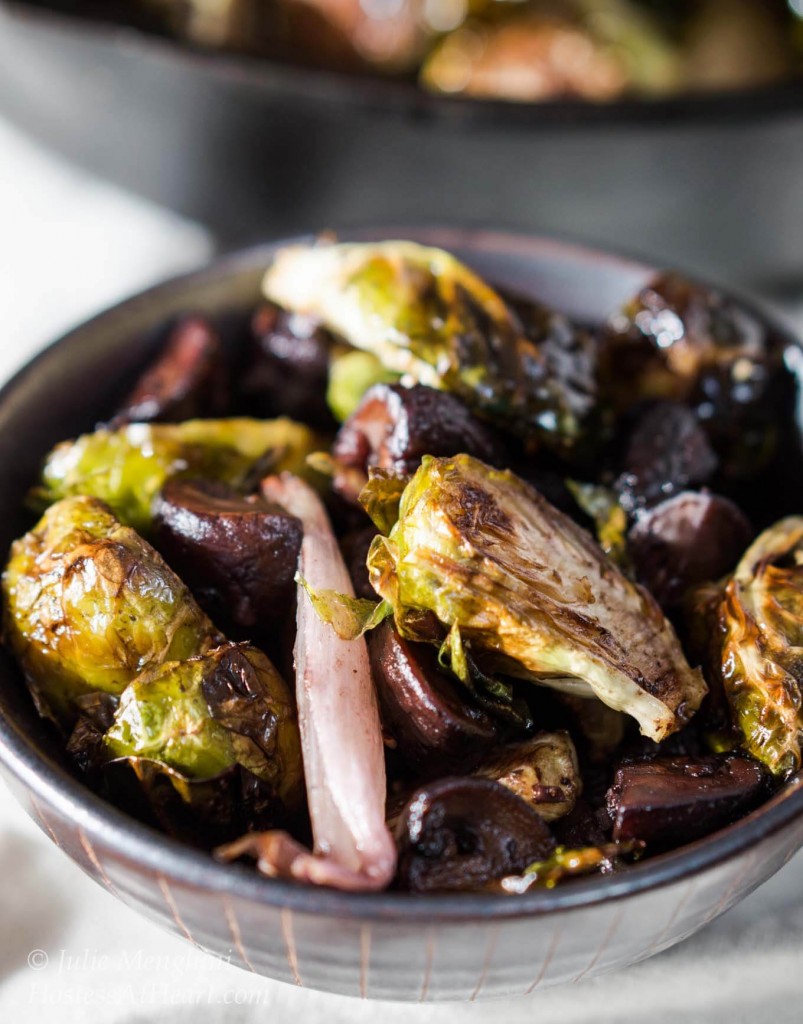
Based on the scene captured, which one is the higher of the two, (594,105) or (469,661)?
(594,105)

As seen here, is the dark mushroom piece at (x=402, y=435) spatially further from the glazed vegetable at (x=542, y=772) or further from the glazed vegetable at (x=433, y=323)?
the glazed vegetable at (x=542, y=772)

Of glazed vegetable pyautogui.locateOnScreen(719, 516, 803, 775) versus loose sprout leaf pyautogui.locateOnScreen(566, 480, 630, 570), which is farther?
loose sprout leaf pyautogui.locateOnScreen(566, 480, 630, 570)

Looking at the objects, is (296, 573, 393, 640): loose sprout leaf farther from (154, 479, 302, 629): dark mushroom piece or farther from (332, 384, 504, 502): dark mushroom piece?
(332, 384, 504, 502): dark mushroom piece

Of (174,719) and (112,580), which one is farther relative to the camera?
(112,580)

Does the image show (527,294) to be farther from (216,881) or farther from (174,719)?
(216,881)

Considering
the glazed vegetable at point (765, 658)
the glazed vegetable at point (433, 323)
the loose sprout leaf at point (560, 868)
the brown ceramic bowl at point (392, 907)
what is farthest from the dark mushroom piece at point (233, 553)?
the glazed vegetable at point (765, 658)

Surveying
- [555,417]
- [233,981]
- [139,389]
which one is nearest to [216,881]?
[233,981]

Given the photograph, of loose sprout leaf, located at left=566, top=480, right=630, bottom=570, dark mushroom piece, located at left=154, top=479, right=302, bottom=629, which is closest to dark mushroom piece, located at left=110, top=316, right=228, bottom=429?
dark mushroom piece, located at left=154, top=479, right=302, bottom=629
